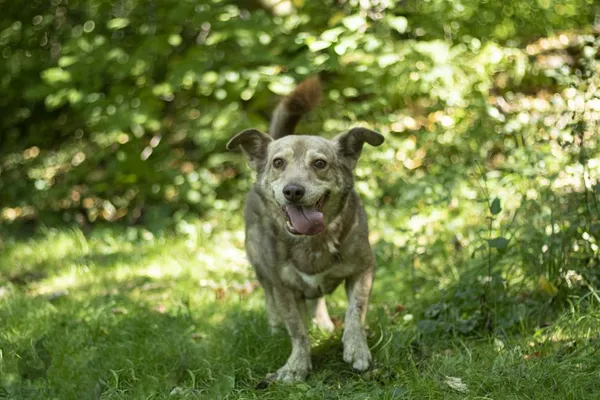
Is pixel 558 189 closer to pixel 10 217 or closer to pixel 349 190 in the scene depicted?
pixel 349 190

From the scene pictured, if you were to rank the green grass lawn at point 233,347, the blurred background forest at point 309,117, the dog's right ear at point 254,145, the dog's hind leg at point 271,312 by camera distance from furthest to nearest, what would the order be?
the blurred background forest at point 309,117 → the dog's hind leg at point 271,312 → the dog's right ear at point 254,145 → the green grass lawn at point 233,347

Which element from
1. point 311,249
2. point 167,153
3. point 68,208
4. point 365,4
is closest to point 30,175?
point 68,208

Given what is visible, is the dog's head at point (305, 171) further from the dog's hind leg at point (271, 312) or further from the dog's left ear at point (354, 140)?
the dog's hind leg at point (271, 312)

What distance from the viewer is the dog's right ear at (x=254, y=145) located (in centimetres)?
425

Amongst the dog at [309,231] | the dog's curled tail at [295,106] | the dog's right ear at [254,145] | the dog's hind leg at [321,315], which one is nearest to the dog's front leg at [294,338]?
the dog at [309,231]

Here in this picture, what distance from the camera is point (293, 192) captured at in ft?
12.1

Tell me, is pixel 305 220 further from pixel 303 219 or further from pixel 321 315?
pixel 321 315

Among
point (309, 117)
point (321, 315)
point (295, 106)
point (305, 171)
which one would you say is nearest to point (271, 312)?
point (321, 315)

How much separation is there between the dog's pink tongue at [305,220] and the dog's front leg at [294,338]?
0.45 meters

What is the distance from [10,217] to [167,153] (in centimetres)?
261

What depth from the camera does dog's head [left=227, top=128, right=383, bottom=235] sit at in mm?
3766

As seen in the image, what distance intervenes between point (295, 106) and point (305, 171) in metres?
0.89

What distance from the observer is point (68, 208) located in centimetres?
924

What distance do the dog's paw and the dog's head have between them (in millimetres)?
566
